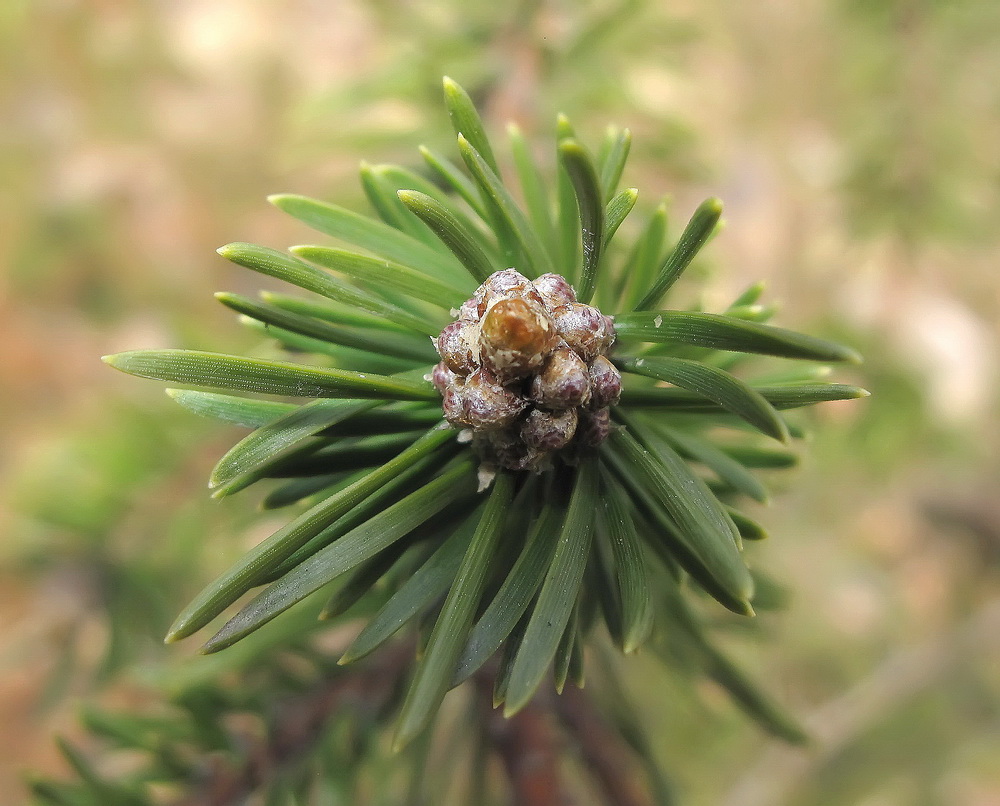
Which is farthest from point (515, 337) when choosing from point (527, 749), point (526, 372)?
point (527, 749)

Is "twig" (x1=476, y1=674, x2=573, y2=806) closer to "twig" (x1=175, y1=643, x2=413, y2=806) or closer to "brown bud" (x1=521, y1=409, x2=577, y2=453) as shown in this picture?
"twig" (x1=175, y1=643, x2=413, y2=806)

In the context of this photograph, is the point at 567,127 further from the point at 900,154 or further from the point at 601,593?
the point at 900,154

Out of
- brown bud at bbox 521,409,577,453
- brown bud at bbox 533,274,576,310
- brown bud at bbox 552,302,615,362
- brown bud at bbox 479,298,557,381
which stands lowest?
brown bud at bbox 521,409,577,453

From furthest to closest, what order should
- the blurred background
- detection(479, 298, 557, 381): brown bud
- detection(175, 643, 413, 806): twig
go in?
the blurred background
detection(175, 643, 413, 806): twig
detection(479, 298, 557, 381): brown bud

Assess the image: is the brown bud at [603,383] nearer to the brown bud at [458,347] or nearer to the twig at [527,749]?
the brown bud at [458,347]

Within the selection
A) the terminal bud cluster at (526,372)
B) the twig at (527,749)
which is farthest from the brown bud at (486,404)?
the twig at (527,749)

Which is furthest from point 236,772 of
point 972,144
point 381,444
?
point 972,144

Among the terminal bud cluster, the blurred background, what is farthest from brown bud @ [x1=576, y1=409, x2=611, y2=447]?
the blurred background
